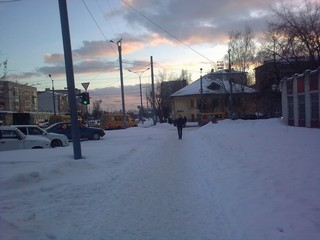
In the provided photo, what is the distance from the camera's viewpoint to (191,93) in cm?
→ 8588

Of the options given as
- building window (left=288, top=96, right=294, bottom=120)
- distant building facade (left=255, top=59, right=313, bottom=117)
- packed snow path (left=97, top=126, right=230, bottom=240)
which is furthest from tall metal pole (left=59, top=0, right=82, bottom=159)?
distant building facade (left=255, top=59, right=313, bottom=117)

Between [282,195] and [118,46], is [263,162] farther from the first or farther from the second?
[118,46]

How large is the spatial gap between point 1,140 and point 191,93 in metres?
67.3

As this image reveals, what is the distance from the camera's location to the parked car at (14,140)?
67.1ft

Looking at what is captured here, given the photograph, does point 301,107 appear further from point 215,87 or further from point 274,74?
point 215,87

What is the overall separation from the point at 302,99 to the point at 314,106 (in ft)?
8.69

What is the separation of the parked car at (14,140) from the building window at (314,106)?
1862 cm

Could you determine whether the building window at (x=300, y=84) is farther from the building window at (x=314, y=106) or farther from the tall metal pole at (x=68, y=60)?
the tall metal pole at (x=68, y=60)

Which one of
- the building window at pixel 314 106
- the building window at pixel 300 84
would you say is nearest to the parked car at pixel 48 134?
the building window at pixel 314 106

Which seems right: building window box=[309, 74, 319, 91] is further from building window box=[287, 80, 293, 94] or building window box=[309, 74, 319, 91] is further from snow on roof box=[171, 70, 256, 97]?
snow on roof box=[171, 70, 256, 97]

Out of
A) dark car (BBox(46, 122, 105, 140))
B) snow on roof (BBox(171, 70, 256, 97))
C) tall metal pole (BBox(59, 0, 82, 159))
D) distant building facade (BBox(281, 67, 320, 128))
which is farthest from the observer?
snow on roof (BBox(171, 70, 256, 97))

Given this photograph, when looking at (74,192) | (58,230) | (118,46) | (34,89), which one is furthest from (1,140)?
(34,89)

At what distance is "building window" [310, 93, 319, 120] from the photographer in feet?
97.4

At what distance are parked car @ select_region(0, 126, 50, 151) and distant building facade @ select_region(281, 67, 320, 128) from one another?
18.5m
